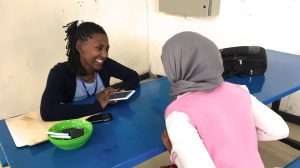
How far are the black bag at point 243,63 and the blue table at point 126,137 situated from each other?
80 mm

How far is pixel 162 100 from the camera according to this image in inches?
61.9

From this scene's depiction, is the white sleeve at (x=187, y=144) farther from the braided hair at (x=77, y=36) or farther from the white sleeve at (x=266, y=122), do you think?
the braided hair at (x=77, y=36)

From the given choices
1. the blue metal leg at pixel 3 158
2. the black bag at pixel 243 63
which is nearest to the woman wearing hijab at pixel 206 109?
the blue metal leg at pixel 3 158

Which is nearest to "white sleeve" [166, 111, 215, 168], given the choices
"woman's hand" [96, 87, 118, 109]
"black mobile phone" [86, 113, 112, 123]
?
"black mobile phone" [86, 113, 112, 123]

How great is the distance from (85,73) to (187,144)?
1.03 meters

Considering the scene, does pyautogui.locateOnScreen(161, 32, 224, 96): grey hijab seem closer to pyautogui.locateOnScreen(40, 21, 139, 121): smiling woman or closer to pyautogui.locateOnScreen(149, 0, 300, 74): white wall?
pyautogui.locateOnScreen(40, 21, 139, 121): smiling woman

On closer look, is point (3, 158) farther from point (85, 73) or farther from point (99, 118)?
point (85, 73)

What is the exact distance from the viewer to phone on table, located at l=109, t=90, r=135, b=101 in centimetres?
156

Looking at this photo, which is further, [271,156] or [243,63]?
[271,156]

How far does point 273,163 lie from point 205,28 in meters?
1.48

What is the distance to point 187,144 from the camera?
0.96 meters

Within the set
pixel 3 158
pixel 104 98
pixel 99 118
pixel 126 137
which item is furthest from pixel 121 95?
pixel 3 158

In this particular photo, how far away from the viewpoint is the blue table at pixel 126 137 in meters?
1.11

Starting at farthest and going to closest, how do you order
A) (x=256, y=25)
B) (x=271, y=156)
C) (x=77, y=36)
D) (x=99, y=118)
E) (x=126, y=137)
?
(x=256, y=25)
(x=271, y=156)
(x=77, y=36)
(x=99, y=118)
(x=126, y=137)
